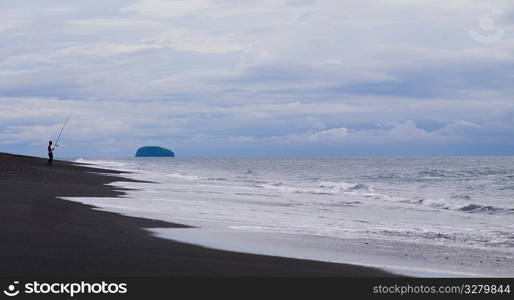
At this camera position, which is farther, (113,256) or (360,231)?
(360,231)

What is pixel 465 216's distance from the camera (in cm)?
2036

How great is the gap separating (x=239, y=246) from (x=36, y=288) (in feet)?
15.0

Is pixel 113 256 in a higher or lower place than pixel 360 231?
lower

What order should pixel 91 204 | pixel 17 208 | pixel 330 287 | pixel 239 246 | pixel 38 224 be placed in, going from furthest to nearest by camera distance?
pixel 91 204 < pixel 17 208 < pixel 38 224 < pixel 239 246 < pixel 330 287

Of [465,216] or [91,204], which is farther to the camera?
[465,216]

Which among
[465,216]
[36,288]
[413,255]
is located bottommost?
[36,288]

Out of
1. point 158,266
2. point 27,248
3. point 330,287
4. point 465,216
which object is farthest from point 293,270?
point 465,216

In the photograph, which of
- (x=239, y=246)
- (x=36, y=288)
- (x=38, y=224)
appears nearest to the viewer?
(x=36, y=288)

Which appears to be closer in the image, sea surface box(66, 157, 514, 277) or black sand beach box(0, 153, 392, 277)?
black sand beach box(0, 153, 392, 277)

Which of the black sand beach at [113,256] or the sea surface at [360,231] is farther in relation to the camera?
the sea surface at [360,231]

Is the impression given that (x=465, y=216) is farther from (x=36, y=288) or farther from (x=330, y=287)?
(x=36, y=288)

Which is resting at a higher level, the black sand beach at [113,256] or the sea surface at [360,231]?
the sea surface at [360,231]

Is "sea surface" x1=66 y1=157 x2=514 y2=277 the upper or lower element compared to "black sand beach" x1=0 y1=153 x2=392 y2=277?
upper

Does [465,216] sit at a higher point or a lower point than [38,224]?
higher
